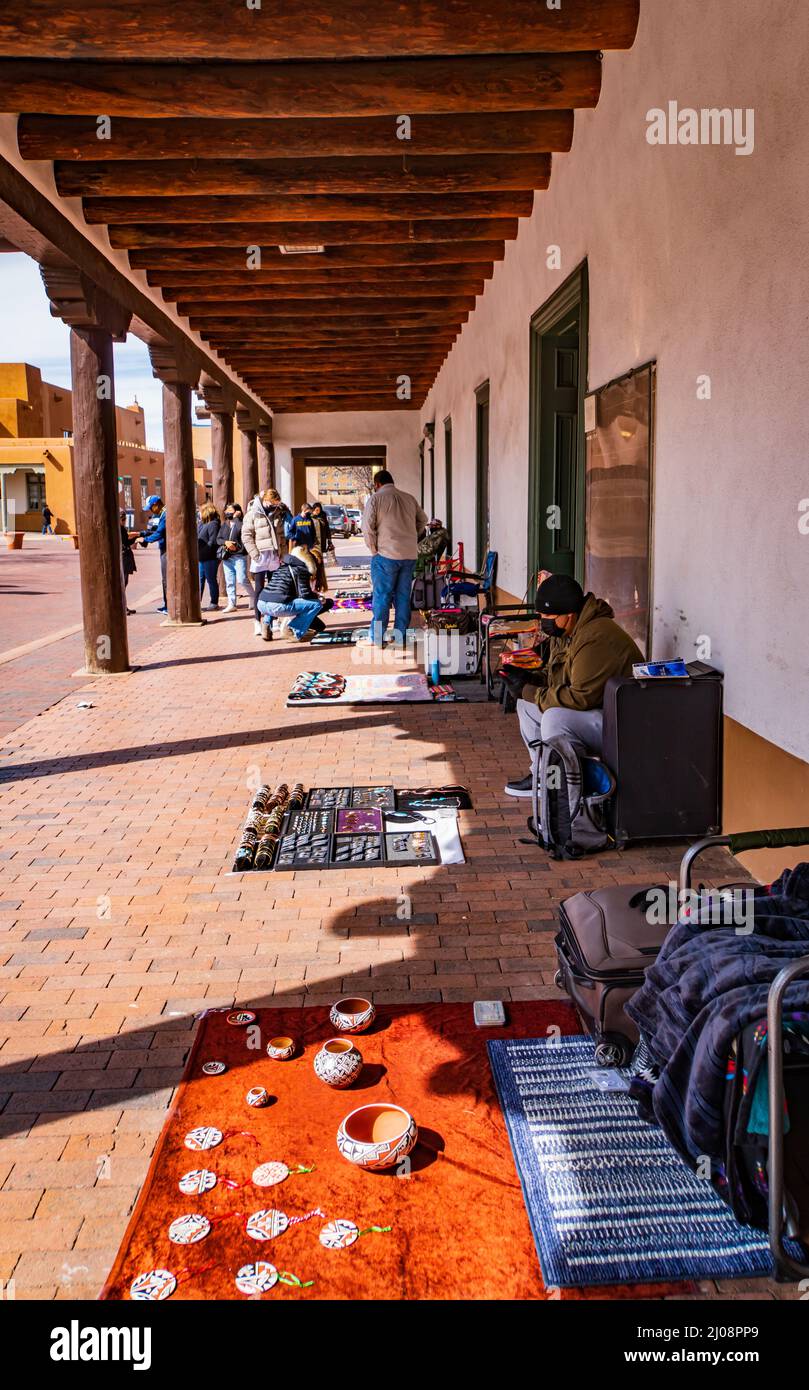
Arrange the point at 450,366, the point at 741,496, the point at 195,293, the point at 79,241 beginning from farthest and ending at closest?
the point at 450,366, the point at 195,293, the point at 79,241, the point at 741,496

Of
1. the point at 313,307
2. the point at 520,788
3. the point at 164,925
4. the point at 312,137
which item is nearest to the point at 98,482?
the point at 312,137

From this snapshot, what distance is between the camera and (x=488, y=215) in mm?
8875

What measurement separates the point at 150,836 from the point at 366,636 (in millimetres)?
7450

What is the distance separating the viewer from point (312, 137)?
7234mm

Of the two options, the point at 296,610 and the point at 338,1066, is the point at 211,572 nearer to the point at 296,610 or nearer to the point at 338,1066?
the point at 296,610

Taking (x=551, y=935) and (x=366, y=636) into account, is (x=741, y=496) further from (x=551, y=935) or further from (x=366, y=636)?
(x=366, y=636)

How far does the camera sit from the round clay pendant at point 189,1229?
7.88 feet

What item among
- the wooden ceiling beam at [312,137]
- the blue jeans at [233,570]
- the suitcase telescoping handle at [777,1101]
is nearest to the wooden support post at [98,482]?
the wooden ceiling beam at [312,137]

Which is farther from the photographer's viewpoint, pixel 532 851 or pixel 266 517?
pixel 266 517

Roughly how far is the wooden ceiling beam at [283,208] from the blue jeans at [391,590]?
3454 millimetres

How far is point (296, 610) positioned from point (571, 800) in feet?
25.1

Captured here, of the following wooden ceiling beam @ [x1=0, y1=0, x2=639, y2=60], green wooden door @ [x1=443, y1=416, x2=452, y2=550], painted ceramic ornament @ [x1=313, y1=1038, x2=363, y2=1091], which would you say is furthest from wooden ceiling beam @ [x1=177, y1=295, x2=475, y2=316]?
painted ceramic ornament @ [x1=313, y1=1038, x2=363, y2=1091]

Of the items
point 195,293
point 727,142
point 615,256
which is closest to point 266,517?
point 195,293

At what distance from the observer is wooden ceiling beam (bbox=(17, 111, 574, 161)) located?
280 inches
